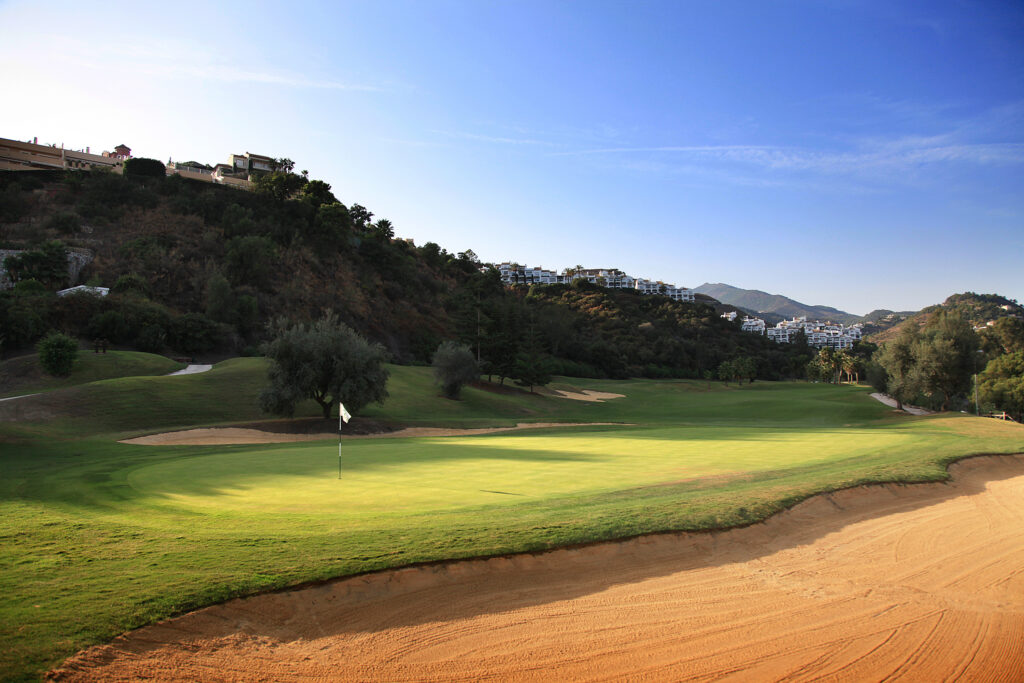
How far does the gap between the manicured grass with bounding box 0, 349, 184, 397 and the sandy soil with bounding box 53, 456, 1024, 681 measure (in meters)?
38.0

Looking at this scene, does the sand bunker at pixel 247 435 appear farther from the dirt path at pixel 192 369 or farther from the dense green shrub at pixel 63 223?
the dense green shrub at pixel 63 223

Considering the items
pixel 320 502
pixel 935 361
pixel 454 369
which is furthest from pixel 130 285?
pixel 935 361

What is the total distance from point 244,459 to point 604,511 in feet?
42.4

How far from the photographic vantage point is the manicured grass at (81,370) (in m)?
35.3

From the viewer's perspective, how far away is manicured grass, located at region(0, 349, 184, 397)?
35.3 meters

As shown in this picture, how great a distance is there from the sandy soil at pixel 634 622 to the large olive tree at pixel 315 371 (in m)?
25.6

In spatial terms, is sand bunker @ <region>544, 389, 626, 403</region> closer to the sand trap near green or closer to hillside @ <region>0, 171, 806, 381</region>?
hillside @ <region>0, 171, 806, 381</region>

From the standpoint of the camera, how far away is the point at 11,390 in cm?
3453

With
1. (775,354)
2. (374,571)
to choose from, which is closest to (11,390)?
(374,571)

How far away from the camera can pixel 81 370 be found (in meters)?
38.0

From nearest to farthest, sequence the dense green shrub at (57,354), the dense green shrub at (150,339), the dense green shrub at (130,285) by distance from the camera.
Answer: the dense green shrub at (57,354), the dense green shrub at (150,339), the dense green shrub at (130,285)

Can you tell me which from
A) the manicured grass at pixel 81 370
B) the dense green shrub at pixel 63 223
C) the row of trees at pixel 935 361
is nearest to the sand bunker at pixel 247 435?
the manicured grass at pixel 81 370

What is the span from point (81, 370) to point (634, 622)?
43307 millimetres

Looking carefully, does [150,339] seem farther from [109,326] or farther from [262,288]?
[262,288]
